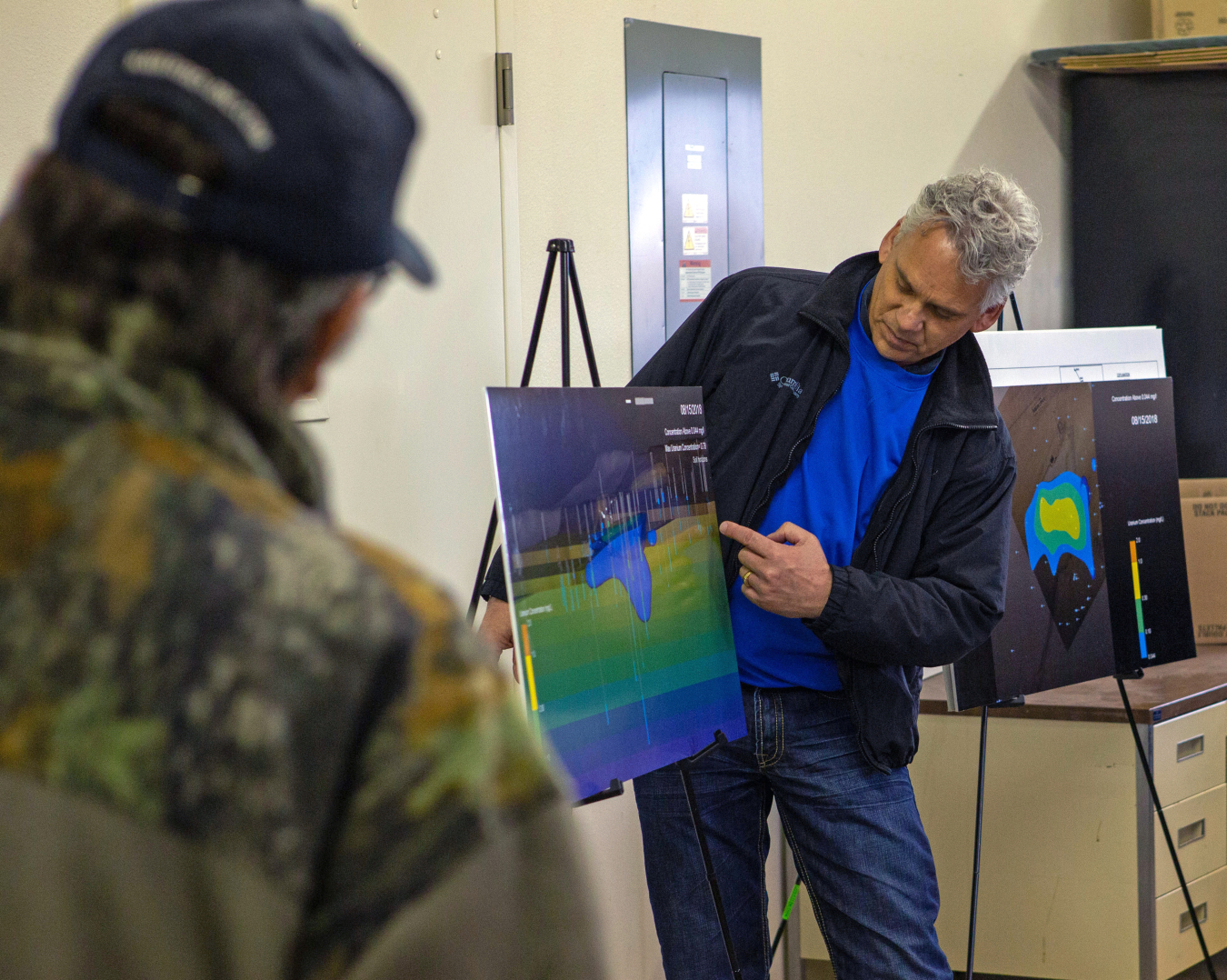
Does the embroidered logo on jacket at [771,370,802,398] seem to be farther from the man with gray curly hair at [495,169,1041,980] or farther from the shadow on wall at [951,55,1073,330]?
the shadow on wall at [951,55,1073,330]

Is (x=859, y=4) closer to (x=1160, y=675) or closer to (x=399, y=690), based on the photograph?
(x=1160, y=675)

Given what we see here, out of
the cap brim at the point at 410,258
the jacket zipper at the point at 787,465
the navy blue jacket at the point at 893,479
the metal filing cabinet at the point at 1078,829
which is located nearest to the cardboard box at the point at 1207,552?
the metal filing cabinet at the point at 1078,829

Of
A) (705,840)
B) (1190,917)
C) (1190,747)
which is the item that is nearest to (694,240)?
(705,840)

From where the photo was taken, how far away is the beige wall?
2.57 metres

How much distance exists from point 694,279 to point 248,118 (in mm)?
2383

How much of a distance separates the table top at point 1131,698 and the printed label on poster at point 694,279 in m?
1.06

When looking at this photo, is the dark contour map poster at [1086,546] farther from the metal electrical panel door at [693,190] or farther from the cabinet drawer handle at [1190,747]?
the metal electrical panel door at [693,190]

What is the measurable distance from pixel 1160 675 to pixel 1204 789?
282 mm

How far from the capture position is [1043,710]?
2801mm

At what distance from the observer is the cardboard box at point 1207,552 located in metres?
3.33

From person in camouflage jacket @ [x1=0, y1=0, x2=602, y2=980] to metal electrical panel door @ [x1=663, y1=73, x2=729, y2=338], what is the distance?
7.48 ft

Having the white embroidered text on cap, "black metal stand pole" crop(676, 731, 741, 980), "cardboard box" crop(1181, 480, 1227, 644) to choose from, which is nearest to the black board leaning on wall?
"cardboard box" crop(1181, 480, 1227, 644)

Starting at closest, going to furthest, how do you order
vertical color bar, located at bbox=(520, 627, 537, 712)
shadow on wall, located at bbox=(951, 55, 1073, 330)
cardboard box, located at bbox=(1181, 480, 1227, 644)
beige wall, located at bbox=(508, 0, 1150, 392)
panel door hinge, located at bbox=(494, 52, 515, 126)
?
vertical color bar, located at bbox=(520, 627, 537, 712) < panel door hinge, located at bbox=(494, 52, 515, 126) < beige wall, located at bbox=(508, 0, 1150, 392) < cardboard box, located at bbox=(1181, 480, 1227, 644) < shadow on wall, located at bbox=(951, 55, 1073, 330)

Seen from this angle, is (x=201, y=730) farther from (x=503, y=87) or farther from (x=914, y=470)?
(x=503, y=87)
